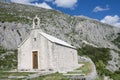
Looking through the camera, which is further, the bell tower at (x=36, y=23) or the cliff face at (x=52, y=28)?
the cliff face at (x=52, y=28)

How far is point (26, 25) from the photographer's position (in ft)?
304

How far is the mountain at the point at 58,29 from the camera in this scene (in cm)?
8272

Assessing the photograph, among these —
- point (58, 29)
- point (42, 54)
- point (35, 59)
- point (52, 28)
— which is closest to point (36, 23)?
point (42, 54)

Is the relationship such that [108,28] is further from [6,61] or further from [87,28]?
[6,61]

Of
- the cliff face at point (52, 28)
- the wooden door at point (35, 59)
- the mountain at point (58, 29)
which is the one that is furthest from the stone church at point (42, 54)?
the cliff face at point (52, 28)

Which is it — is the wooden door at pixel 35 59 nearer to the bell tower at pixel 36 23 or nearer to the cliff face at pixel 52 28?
the bell tower at pixel 36 23

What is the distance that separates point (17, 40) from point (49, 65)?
5853 centimetres

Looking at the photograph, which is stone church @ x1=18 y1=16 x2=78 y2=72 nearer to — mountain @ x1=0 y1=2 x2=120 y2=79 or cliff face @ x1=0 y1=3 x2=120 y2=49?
mountain @ x1=0 y1=2 x2=120 y2=79

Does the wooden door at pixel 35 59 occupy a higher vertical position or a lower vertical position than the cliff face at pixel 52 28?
lower

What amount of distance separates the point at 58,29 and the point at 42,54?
3413 inches

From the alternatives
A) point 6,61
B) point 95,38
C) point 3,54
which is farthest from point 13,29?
point 95,38

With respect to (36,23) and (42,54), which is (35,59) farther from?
(36,23)

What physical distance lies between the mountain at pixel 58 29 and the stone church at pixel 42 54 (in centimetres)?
4069

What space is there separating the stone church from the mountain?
4069 cm
